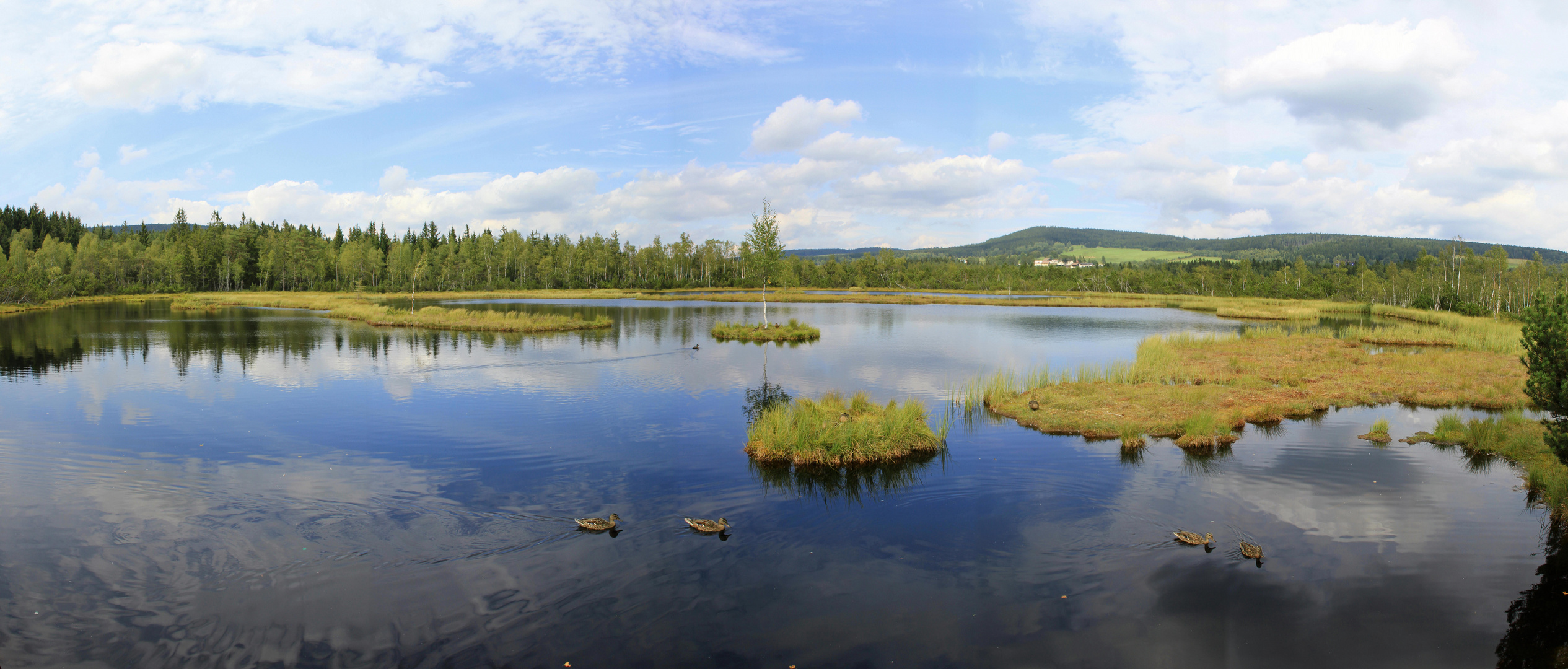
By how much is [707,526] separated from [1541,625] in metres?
11.0

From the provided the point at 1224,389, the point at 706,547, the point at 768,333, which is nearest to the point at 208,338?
the point at 768,333

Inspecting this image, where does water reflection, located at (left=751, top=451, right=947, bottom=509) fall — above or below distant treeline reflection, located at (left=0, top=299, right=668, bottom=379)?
below

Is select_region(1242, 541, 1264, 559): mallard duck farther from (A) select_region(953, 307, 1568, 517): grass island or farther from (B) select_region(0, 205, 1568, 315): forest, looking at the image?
(B) select_region(0, 205, 1568, 315): forest

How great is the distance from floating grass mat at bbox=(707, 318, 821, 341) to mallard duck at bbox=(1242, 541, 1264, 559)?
3118 centimetres

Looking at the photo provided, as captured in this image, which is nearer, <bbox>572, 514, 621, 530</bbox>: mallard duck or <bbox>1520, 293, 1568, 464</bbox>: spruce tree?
<bbox>572, 514, 621, 530</bbox>: mallard duck

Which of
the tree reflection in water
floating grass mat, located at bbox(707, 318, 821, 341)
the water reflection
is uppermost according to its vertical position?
floating grass mat, located at bbox(707, 318, 821, 341)

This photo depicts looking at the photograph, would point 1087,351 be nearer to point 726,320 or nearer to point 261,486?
point 726,320

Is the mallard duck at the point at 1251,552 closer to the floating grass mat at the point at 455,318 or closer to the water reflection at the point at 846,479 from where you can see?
the water reflection at the point at 846,479

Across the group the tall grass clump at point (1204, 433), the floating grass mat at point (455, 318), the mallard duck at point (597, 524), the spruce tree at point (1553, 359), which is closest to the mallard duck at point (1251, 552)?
the spruce tree at point (1553, 359)

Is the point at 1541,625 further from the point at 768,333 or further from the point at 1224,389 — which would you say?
the point at 768,333

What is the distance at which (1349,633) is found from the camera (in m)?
8.91

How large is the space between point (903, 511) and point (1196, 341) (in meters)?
30.7

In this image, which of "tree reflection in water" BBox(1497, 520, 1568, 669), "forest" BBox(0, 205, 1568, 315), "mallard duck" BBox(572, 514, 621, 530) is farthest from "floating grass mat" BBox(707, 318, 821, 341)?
"forest" BBox(0, 205, 1568, 315)

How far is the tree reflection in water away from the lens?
8.41m
